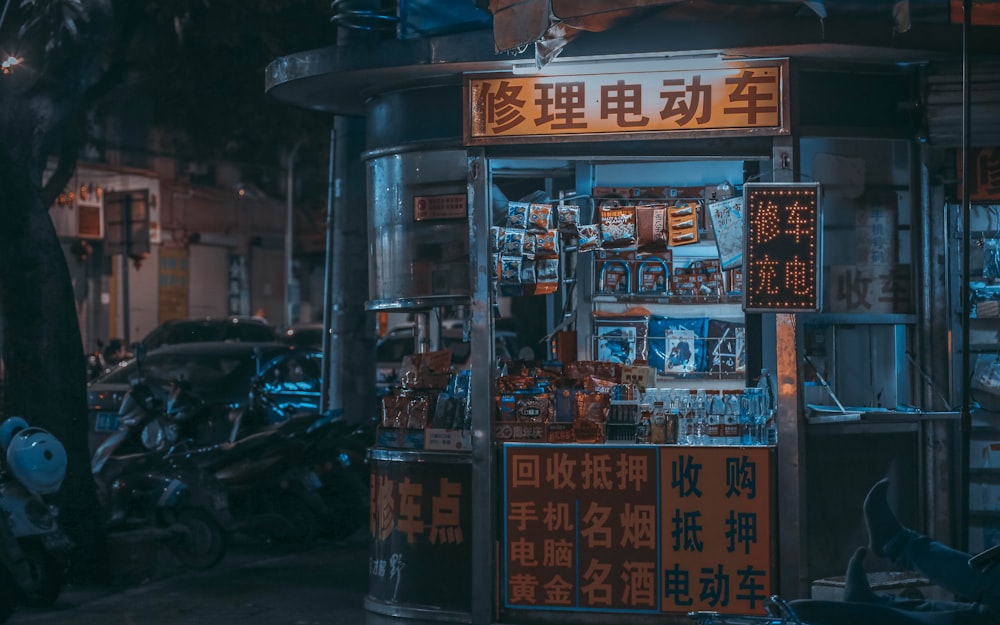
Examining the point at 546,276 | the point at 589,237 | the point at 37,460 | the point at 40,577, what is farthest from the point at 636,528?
the point at 40,577

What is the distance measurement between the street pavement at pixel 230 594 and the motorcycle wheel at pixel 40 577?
0.08 m

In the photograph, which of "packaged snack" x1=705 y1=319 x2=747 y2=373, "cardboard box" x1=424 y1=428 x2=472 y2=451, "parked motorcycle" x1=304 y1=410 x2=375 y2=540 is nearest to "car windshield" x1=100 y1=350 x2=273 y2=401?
"parked motorcycle" x1=304 y1=410 x2=375 y2=540

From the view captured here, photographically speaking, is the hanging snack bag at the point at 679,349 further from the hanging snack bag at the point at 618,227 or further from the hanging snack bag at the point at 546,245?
the hanging snack bag at the point at 546,245

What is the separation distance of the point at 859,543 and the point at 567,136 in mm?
2713

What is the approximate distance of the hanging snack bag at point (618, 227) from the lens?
25.3ft

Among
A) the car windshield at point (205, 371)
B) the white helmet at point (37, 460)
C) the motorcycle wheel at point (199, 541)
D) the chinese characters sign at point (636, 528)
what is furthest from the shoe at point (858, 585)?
the car windshield at point (205, 371)

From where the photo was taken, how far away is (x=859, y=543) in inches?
275

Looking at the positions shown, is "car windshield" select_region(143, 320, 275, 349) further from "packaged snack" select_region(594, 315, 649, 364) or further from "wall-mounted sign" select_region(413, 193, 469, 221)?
"wall-mounted sign" select_region(413, 193, 469, 221)

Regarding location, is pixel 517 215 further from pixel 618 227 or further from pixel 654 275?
pixel 654 275

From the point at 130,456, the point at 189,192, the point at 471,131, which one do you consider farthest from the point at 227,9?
the point at 189,192

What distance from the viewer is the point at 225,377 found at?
529 inches

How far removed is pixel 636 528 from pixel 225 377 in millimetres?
7431

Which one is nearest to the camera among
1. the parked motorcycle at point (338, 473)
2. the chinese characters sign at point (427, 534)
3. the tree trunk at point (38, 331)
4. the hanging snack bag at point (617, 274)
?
the chinese characters sign at point (427, 534)

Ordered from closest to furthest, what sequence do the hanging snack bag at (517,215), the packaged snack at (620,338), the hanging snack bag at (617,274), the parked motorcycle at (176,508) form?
the hanging snack bag at (517,215) < the hanging snack bag at (617,274) < the packaged snack at (620,338) < the parked motorcycle at (176,508)
